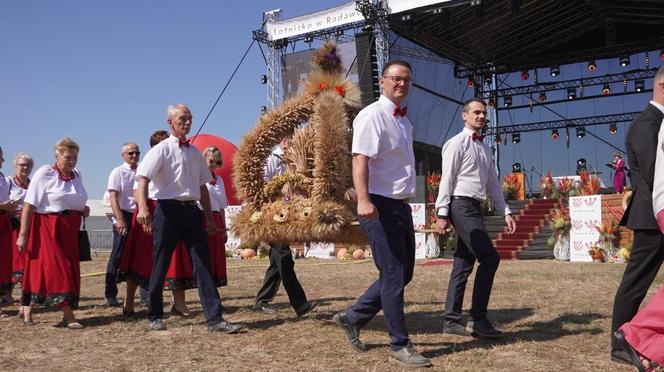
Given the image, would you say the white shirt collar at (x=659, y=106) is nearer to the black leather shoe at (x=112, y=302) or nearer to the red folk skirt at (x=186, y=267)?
the red folk skirt at (x=186, y=267)

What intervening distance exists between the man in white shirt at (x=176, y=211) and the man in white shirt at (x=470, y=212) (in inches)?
72.1

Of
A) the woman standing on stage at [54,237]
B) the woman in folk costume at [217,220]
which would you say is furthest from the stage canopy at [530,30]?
the woman standing on stage at [54,237]

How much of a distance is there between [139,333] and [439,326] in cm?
255

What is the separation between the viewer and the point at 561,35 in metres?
25.6

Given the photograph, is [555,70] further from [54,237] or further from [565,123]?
[54,237]

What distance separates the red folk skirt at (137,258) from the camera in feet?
21.2

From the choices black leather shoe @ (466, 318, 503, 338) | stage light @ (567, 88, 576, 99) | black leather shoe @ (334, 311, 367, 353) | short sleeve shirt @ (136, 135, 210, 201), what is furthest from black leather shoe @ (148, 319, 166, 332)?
stage light @ (567, 88, 576, 99)

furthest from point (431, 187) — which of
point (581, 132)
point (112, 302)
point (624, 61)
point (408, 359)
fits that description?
point (581, 132)

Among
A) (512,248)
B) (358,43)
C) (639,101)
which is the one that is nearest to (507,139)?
(639,101)

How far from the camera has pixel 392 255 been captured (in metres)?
3.96

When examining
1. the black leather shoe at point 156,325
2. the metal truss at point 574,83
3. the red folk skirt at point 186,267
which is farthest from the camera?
the metal truss at point 574,83

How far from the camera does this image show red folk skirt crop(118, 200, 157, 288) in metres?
6.48

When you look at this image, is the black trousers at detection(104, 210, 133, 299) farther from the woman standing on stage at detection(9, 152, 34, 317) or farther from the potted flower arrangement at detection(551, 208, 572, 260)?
the potted flower arrangement at detection(551, 208, 572, 260)

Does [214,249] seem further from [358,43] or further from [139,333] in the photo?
[358,43]
